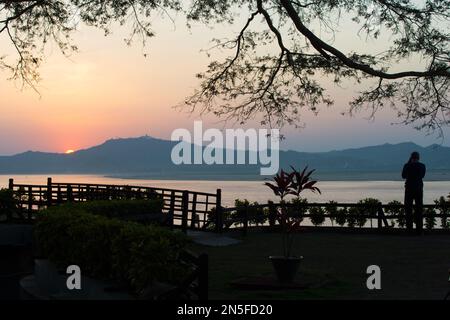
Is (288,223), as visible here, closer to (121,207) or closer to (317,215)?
(121,207)

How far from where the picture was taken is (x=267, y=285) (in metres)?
→ 12.2

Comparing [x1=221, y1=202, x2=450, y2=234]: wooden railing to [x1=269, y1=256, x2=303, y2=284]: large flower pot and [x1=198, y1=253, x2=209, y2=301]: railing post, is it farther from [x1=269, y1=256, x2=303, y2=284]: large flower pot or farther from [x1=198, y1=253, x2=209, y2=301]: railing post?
[x1=198, y1=253, x2=209, y2=301]: railing post

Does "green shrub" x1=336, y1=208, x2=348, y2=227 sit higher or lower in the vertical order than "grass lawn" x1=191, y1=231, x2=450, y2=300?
higher

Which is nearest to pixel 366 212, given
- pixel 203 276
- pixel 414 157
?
pixel 414 157

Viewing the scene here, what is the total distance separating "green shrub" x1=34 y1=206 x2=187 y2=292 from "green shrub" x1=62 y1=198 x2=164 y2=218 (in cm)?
319

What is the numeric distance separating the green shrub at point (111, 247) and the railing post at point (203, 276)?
79 cm

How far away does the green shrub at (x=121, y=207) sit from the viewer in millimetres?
17922

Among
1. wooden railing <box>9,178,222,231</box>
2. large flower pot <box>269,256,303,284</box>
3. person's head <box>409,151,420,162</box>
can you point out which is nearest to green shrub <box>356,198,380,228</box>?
person's head <box>409,151,420,162</box>

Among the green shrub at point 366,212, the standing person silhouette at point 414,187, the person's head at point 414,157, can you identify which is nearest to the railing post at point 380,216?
the green shrub at point 366,212

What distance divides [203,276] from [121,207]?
11401 millimetres

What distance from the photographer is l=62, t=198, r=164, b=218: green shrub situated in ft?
58.8

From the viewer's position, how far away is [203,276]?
27.0 ft
